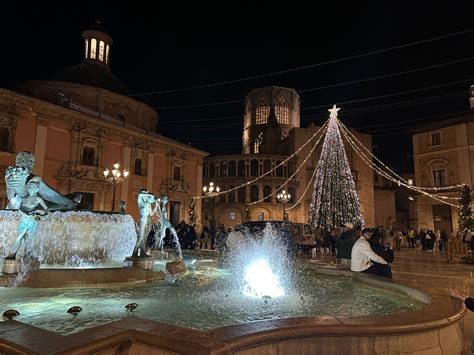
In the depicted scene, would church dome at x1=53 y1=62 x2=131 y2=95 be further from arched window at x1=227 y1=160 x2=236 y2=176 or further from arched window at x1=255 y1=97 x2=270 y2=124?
arched window at x1=255 y1=97 x2=270 y2=124

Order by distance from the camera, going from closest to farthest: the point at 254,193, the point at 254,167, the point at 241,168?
the point at 254,193
the point at 254,167
the point at 241,168

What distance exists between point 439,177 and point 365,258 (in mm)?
25306

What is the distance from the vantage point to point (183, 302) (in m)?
5.16

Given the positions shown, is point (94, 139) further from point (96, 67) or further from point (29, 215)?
point (29, 215)

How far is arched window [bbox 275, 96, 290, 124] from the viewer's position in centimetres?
5225

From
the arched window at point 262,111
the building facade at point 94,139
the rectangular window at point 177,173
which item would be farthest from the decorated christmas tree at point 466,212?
the arched window at point 262,111

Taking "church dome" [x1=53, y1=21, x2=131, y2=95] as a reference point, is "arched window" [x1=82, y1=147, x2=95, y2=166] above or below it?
below

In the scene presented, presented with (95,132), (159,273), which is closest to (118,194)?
(95,132)

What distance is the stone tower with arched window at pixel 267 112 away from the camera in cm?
5169

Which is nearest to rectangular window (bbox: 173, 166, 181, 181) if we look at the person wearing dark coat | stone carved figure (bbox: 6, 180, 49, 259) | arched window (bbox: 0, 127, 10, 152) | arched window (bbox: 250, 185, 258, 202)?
arched window (bbox: 250, 185, 258, 202)

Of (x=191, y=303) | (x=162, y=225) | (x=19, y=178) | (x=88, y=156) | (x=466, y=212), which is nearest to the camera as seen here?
(x=191, y=303)

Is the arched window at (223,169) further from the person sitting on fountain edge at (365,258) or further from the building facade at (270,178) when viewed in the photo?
the person sitting on fountain edge at (365,258)

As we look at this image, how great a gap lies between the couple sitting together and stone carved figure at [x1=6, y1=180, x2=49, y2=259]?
608cm

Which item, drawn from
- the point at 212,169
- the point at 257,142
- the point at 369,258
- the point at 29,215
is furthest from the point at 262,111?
the point at 29,215
